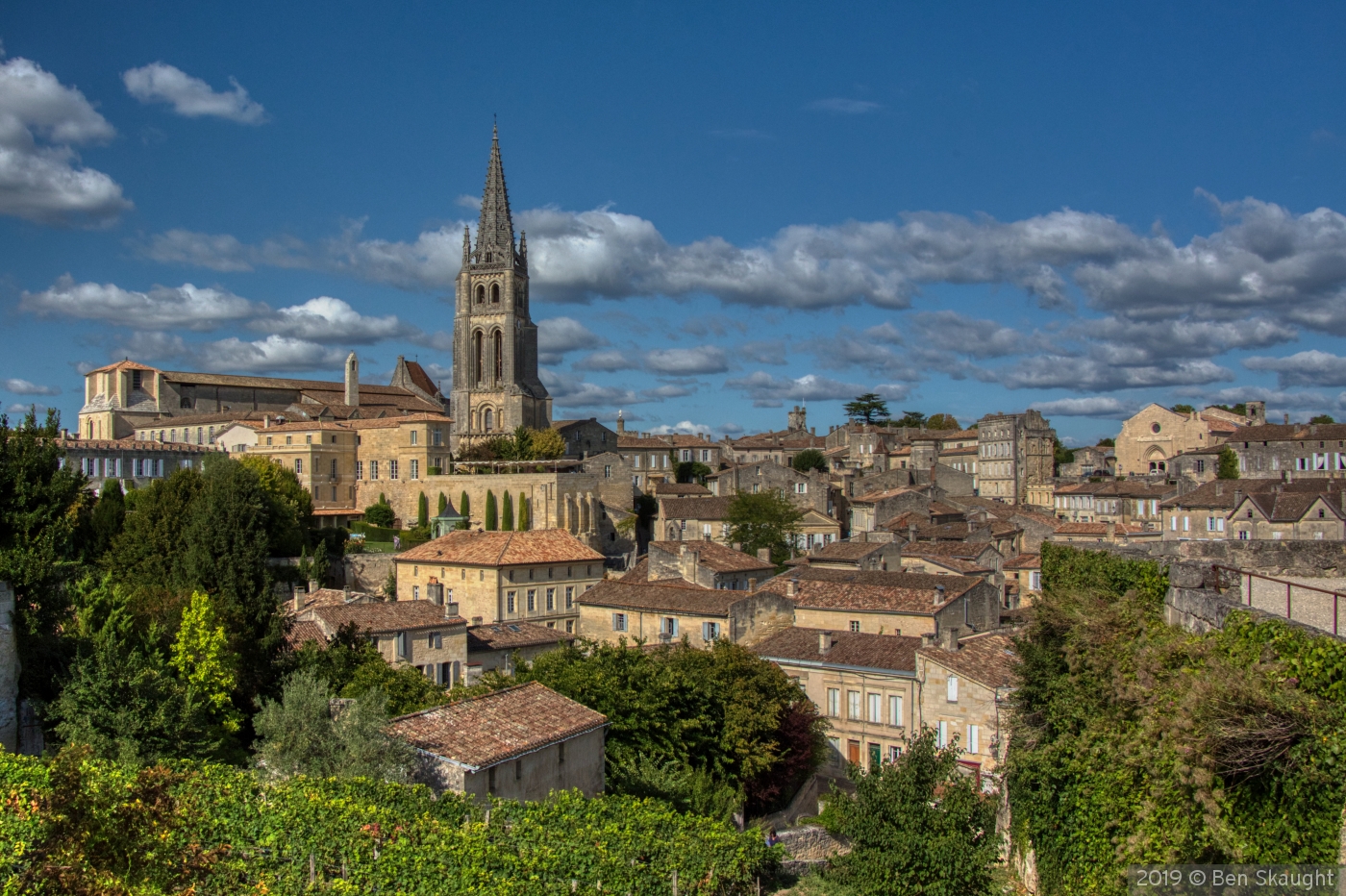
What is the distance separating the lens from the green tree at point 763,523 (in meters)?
57.0

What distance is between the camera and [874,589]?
39.0 meters

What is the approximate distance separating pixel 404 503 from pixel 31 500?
4003cm

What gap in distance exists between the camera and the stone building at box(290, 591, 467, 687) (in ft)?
107

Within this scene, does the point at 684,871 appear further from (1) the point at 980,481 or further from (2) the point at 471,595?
(1) the point at 980,481

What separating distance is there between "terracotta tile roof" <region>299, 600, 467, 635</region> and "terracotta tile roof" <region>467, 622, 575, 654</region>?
138cm

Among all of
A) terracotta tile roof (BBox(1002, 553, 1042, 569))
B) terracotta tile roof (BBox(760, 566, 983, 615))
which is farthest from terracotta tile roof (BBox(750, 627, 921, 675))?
terracotta tile roof (BBox(1002, 553, 1042, 569))

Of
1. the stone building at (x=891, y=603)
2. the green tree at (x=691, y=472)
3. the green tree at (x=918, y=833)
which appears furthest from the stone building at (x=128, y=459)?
the green tree at (x=918, y=833)

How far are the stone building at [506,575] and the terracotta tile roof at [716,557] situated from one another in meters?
3.75

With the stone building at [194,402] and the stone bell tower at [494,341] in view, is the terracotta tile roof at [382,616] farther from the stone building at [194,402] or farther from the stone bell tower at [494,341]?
the stone bell tower at [494,341]

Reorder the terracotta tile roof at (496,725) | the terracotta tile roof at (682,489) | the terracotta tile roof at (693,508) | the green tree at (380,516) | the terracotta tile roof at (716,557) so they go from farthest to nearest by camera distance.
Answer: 1. the terracotta tile roof at (682,489)
2. the terracotta tile roof at (693,508)
3. the green tree at (380,516)
4. the terracotta tile roof at (716,557)
5. the terracotta tile roof at (496,725)

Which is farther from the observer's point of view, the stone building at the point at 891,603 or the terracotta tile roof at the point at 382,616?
the stone building at the point at 891,603

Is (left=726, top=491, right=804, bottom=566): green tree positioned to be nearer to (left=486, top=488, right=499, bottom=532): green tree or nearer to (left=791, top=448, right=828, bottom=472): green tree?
(left=486, top=488, right=499, bottom=532): green tree

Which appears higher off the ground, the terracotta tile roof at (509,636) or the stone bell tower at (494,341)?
the stone bell tower at (494,341)

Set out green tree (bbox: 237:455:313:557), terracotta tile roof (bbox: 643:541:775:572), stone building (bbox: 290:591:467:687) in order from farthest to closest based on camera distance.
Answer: green tree (bbox: 237:455:313:557) → terracotta tile roof (bbox: 643:541:775:572) → stone building (bbox: 290:591:467:687)
